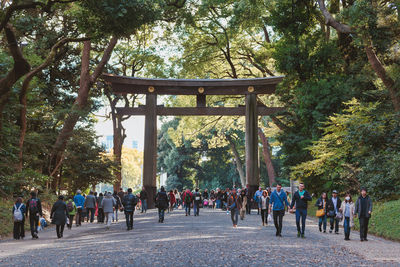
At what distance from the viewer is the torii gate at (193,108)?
28078mm

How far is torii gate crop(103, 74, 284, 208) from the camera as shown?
2808cm

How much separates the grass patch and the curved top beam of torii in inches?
501

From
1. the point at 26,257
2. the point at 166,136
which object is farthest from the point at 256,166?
the point at 166,136

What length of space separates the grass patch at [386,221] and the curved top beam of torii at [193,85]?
1274 cm

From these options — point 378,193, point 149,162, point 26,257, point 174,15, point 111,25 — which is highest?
point 174,15

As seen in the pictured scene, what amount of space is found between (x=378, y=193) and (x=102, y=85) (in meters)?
17.1

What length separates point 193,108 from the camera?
28078 mm

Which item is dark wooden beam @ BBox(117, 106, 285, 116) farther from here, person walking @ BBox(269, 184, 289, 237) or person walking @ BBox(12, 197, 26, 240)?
person walking @ BBox(269, 184, 289, 237)

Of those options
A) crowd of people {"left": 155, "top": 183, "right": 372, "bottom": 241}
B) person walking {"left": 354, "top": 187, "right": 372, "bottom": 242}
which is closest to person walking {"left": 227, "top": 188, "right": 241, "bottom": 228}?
crowd of people {"left": 155, "top": 183, "right": 372, "bottom": 241}

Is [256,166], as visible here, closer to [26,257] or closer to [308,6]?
[308,6]

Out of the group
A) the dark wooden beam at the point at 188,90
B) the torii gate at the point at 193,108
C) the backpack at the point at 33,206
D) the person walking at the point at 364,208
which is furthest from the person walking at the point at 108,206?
the dark wooden beam at the point at 188,90

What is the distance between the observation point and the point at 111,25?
12297 millimetres

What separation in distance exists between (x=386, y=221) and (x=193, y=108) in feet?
49.1

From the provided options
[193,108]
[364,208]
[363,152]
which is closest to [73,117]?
[193,108]
